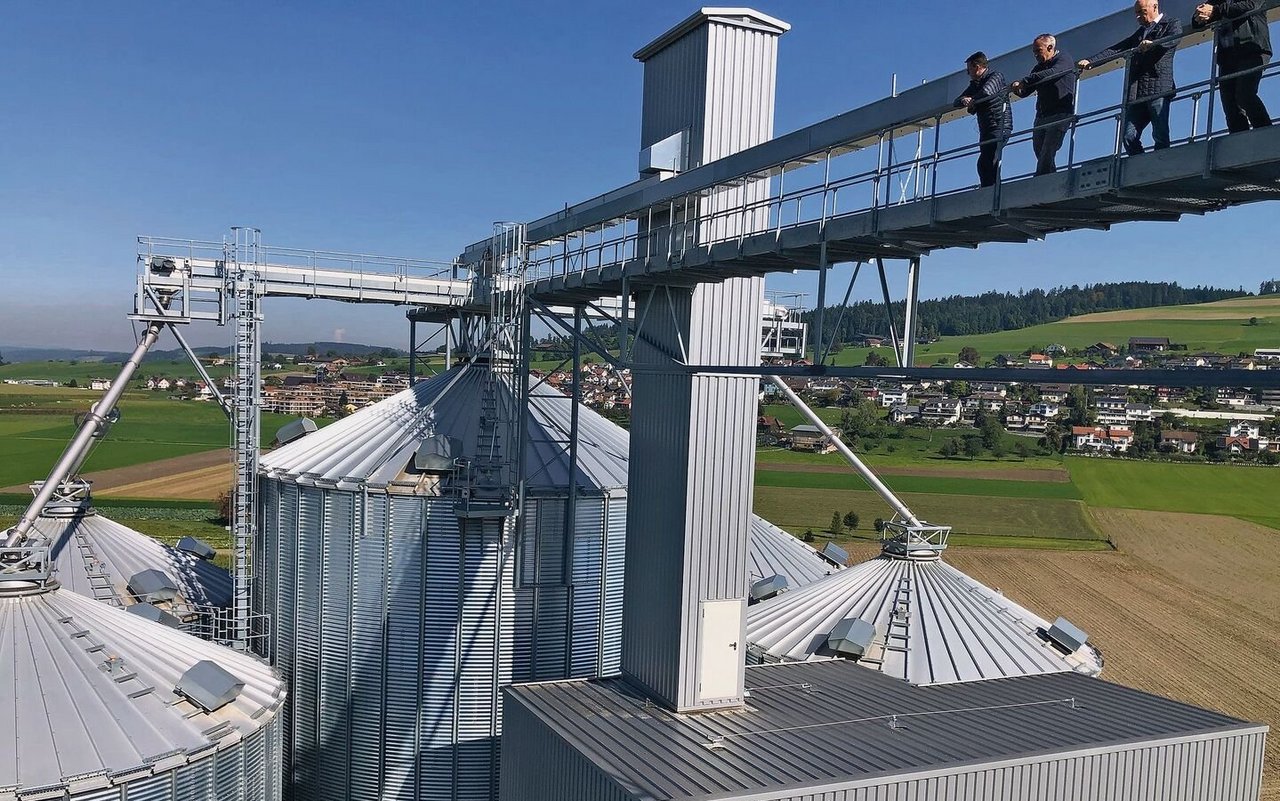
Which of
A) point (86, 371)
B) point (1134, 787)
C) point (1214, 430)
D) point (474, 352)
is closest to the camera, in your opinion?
point (1134, 787)

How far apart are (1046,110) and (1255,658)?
4178cm

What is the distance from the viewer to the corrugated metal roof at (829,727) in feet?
39.7

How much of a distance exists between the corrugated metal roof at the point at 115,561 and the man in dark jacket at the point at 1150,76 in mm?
Answer: 22142

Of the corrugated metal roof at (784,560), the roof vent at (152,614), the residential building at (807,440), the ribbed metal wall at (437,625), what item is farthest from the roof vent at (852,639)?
the residential building at (807,440)

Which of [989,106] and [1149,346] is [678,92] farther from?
[1149,346]

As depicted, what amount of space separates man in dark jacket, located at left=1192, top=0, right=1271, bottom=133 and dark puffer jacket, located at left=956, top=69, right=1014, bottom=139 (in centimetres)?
201

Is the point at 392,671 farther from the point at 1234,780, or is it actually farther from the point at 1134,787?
the point at 1234,780

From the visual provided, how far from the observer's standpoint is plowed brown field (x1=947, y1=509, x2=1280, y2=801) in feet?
117

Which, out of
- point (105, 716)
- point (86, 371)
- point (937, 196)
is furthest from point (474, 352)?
point (86, 371)

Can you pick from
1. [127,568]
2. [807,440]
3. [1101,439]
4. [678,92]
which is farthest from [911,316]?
[807,440]

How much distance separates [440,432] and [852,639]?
10.5 metres

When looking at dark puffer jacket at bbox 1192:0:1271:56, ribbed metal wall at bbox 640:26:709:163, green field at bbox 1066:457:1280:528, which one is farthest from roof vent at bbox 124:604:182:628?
green field at bbox 1066:457:1280:528

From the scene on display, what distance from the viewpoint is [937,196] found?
978cm

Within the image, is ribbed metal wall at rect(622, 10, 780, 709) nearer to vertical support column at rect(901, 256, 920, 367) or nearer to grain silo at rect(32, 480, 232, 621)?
vertical support column at rect(901, 256, 920, 367)
